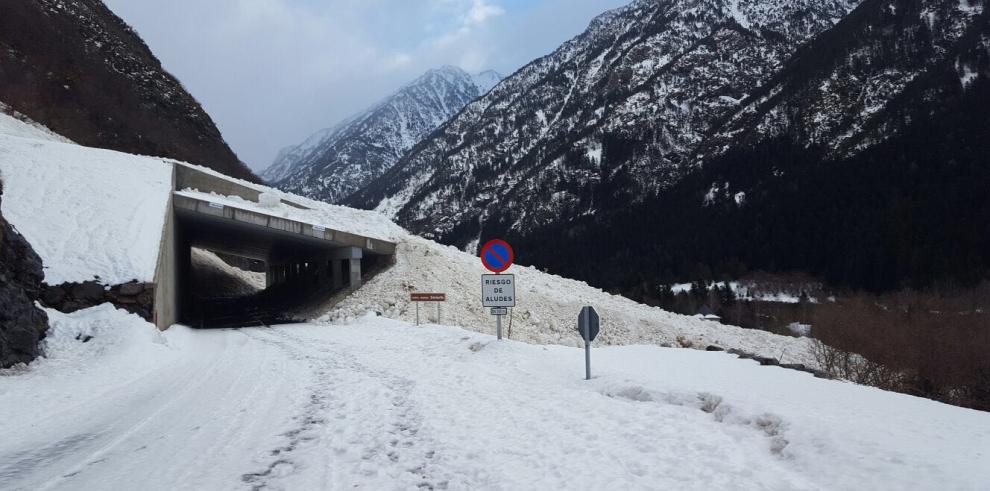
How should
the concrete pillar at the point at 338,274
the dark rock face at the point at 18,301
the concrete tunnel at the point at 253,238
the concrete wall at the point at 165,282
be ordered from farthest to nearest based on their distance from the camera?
the concrete pillar at the point at 338,274 → the concrete tunnel at the point at 253,238 → the concrete wall at the point at 165,282 → the dark rock face at the point at 18,301

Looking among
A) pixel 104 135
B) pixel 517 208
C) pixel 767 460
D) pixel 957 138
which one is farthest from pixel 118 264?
pixel 517 208

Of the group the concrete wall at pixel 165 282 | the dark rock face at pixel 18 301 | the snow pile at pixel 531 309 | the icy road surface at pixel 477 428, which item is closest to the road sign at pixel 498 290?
the icy road surface at pixel 477 428

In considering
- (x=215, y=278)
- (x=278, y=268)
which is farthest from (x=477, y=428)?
(x=215, y=278)

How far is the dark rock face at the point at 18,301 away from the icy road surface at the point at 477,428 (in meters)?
0.40

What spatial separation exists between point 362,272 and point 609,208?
157248 millimetres

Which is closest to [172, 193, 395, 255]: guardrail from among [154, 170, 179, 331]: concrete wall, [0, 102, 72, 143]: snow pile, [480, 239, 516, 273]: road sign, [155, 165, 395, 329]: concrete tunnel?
[155, 165, 395, 329]: concrete tunnel

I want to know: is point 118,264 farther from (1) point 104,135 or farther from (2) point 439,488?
(1) point 104,135

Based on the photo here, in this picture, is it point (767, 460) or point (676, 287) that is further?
point (676, 287)

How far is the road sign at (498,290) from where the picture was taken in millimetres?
11141

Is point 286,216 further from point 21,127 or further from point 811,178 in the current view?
point 811,178

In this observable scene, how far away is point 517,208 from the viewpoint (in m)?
196

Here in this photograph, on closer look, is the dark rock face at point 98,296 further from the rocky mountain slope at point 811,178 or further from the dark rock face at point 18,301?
the rocky mountain slope at point 811,178

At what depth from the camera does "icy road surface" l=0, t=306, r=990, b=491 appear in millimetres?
4508

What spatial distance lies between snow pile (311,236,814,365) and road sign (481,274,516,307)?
10.7 m
